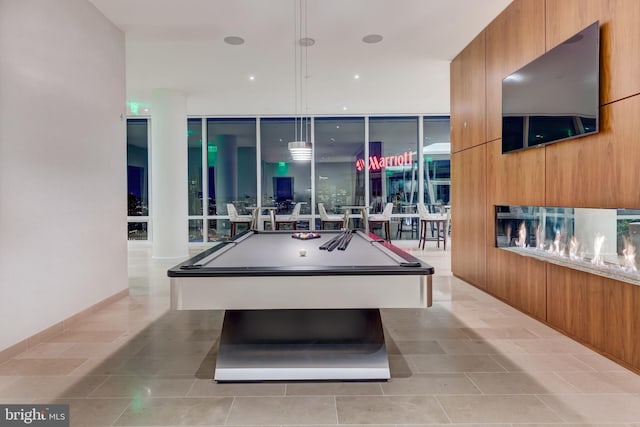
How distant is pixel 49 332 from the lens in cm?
344

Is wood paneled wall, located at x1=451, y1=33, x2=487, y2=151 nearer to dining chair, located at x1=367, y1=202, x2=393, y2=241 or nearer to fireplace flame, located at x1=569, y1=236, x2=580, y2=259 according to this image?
fireplace flame, located at x1=569, y1=236, x2=580, y2=259

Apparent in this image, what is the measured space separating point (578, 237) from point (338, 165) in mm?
7627

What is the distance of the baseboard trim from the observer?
2.99 metres

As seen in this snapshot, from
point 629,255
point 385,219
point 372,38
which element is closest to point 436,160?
point 385,219

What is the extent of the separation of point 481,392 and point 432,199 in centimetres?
842

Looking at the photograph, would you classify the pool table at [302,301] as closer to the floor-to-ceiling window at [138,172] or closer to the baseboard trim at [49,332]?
the baseboard trim at [49,332]

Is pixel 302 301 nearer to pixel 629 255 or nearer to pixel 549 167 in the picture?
Result: pixel 629 255

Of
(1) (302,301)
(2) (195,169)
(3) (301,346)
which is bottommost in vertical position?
(3) (301,346)

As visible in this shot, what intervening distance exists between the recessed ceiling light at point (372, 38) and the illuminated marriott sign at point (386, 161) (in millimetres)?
5301

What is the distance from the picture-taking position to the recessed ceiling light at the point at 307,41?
5.14 m

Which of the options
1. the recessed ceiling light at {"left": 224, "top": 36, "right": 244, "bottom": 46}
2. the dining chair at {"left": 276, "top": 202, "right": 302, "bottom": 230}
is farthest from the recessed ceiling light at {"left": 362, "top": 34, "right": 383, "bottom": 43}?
the dining chair at {"left": 276, "top": 202, "right": 302, "bottom": 230}
